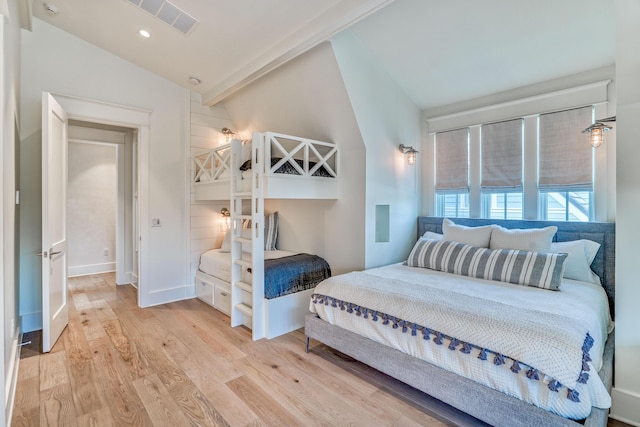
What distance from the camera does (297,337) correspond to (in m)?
3.12

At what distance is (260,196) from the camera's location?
3021 mm

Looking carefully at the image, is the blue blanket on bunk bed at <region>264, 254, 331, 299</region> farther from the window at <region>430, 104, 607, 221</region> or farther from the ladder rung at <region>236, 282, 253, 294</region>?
the window at <region>430, 104, 607, 221</region>

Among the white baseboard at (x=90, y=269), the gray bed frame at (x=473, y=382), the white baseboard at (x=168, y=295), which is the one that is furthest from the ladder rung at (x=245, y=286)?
the white baseboard at (x=90, y=269)

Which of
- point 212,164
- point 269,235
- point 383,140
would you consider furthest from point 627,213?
point 212,164

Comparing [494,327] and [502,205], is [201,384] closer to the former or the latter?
[494,327]

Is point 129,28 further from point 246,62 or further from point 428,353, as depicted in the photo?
point 428,353

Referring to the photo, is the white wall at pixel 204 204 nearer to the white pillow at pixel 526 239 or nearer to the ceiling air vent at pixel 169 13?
the ceiling air vent at pixel 169 13

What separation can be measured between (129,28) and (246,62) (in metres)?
1.13

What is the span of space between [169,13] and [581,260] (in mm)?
4120

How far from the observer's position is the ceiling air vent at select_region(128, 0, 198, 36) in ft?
8.89

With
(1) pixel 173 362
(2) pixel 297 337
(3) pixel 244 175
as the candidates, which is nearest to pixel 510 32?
(3) pixel 244 175

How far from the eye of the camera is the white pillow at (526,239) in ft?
9.14

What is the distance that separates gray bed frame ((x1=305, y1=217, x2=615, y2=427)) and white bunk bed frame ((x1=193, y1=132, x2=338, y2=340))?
55 centimetres

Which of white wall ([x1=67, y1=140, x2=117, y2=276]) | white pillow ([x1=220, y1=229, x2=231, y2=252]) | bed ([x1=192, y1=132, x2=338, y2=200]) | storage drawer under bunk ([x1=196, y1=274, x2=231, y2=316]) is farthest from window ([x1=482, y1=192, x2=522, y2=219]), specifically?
white wall ([x1=67, y1=140, x2=117, y2=276])
